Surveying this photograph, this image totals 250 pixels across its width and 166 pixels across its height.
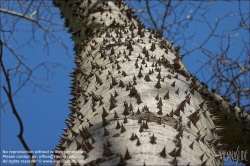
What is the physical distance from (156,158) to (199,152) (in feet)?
0.96

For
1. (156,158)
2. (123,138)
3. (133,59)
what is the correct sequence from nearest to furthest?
(156,158)
(123,138)
(133,59)

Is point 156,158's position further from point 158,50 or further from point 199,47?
point 199,47

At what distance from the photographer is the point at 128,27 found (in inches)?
122

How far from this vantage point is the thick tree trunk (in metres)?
Result: 1.38

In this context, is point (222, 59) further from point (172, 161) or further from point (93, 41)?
point (172, 161)

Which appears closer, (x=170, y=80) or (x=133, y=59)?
(x=170, y=80)

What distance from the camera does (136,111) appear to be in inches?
63.9

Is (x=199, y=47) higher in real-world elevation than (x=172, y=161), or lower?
higher

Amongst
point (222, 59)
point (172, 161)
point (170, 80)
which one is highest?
point (222, 59)

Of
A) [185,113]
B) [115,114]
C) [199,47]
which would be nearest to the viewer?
[115,114]

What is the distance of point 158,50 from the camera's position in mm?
2525

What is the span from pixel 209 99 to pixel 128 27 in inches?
45.1

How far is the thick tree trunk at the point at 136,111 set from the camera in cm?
138

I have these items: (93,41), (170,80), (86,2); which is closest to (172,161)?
(170,80)
